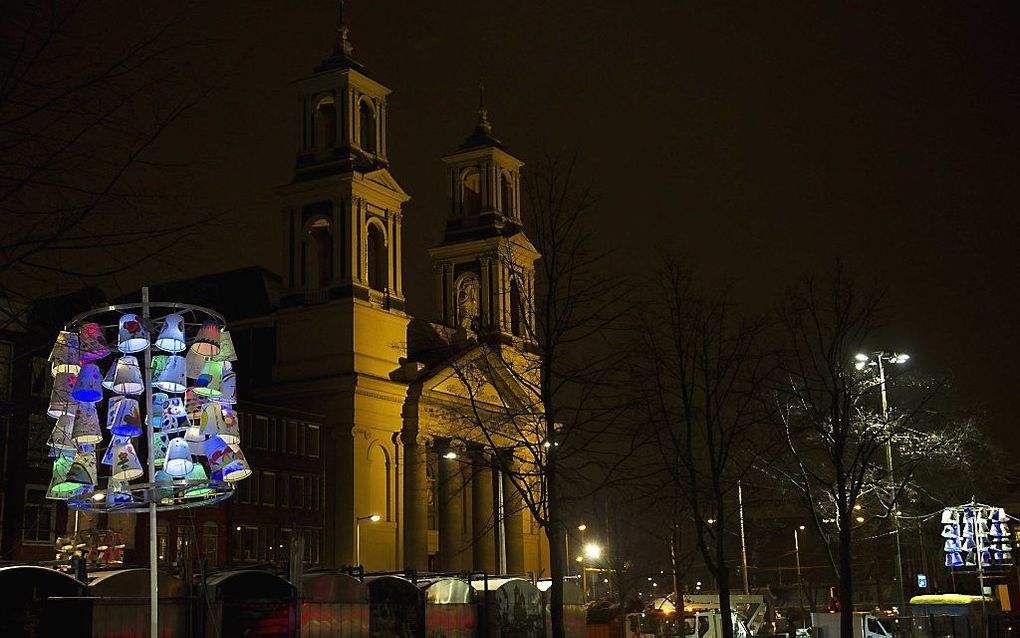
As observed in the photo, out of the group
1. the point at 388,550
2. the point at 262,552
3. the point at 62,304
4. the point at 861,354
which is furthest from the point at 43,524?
the point at 62,304

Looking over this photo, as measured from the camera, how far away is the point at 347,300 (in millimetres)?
79625

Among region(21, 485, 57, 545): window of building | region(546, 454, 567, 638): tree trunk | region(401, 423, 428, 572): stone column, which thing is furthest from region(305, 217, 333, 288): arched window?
region(546, 454, 567, 638): tree trunk

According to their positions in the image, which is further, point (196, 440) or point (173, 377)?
point (196, 440)

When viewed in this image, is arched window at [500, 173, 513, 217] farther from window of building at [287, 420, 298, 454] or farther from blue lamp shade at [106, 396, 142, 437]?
blue lamp shade at [106, 396, 142, 437]

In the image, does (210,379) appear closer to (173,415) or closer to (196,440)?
(173,415)

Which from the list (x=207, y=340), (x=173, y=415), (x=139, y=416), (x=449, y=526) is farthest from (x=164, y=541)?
(x=173, y=415)

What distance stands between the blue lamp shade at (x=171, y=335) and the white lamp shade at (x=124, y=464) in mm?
1622

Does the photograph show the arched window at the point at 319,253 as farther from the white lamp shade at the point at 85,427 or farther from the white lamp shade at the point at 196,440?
the white lamp shade at the point at 85,427

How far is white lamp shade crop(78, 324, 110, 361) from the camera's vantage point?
19062 mm

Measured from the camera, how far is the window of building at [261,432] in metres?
73.9

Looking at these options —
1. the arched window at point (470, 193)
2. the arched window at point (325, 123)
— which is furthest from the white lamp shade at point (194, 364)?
the arched window at point (470, 193)

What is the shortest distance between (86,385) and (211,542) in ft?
168

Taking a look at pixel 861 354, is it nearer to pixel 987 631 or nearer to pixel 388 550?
pixel 987 631

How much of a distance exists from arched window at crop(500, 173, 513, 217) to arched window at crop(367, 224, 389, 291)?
733 inches
